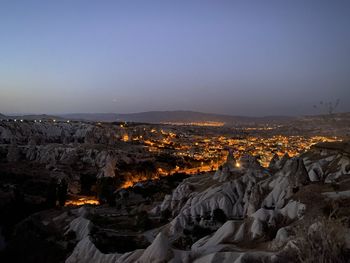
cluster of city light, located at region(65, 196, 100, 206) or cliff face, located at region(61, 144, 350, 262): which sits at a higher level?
cliff face, located at region(61, 144, 350, 262)

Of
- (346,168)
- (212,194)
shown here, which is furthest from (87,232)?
(346,168)

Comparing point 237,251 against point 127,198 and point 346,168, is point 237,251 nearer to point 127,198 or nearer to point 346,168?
point 346,168

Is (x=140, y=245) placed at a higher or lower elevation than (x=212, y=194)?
lower

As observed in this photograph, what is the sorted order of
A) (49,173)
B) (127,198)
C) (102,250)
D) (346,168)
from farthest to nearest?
1. (49,173)
2. (127,198)
3. (346,168)
4. (102,250)

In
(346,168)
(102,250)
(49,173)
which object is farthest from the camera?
(49,173)

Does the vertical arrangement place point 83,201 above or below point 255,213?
below

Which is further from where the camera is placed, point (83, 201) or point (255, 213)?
point (83, 201)

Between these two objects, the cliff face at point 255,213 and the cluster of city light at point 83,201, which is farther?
the cluster of city light at point 83,201

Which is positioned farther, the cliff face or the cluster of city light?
the cluster of city light

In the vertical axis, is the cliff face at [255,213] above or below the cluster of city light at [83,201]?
above

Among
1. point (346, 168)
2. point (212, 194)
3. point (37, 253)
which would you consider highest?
point (346, 168)

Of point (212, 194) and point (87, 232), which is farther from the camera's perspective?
point (212, 194)
